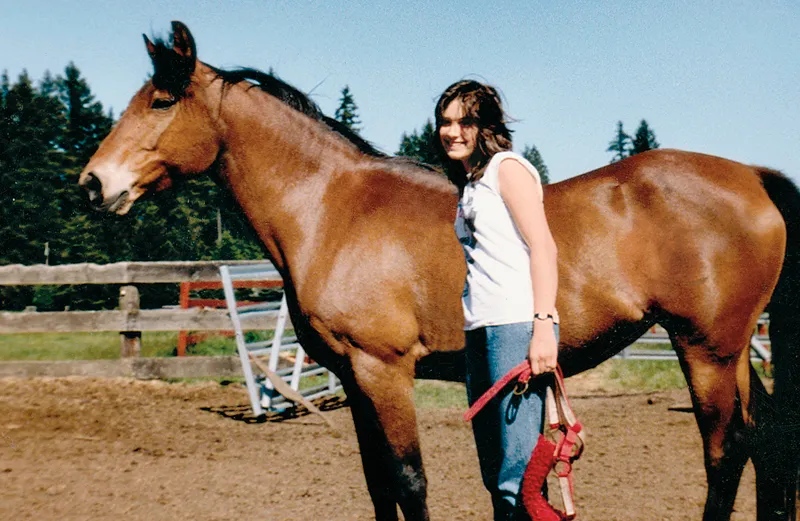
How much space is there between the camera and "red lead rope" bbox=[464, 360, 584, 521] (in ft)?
6.20

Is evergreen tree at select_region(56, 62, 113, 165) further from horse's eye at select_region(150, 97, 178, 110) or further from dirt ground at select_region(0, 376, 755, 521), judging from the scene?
horse's eye at select_region(150, 97, 178, 110)

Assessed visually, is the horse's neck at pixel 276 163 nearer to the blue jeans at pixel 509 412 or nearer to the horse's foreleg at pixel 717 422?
the blue jeans at pixel 509 412

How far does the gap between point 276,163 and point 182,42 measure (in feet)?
2.54

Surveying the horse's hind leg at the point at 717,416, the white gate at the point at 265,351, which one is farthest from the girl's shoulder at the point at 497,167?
Answer: the white gate at the point at 265,351

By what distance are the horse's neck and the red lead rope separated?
5.30ft

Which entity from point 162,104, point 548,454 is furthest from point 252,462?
point 548,454

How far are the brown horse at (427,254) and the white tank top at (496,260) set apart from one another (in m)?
0.96

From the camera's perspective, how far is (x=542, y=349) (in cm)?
186

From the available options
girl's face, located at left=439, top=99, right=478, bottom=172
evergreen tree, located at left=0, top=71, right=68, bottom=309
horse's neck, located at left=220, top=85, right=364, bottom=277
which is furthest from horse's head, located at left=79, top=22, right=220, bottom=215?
evergreen tree, located at left=0, top=71, right=68, bottom=309

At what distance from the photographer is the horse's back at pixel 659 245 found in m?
3.00

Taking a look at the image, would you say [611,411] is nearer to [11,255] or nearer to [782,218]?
[782,218]

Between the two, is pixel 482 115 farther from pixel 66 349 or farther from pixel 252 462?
pixel 66 349

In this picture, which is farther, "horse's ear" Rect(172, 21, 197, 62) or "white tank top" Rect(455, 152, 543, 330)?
"horse's ear" Rect(172, 21, 197, 62)

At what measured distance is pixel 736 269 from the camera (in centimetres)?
312
